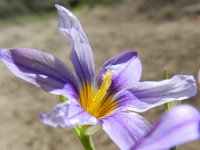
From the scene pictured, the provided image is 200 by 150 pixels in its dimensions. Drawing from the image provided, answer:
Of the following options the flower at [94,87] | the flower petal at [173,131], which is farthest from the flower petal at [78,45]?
the flower petal at [173,131]

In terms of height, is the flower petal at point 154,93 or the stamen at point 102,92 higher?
the flower petal at point 154,93

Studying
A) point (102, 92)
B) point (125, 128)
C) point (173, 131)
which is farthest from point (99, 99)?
point (173, 131)

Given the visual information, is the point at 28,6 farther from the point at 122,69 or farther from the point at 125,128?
the point at 125,128

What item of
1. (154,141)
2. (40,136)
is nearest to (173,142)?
(154,141)

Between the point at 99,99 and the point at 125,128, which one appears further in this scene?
the point at 99,99

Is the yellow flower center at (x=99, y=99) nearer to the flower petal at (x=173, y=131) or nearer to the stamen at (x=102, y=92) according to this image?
the stamen at (x=102, y=92)

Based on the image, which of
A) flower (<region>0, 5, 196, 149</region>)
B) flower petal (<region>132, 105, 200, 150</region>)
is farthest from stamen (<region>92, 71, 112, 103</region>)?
flower petal (<region>132, 105, 200, 150</region>)
